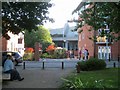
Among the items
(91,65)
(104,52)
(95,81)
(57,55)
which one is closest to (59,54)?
(57,55)

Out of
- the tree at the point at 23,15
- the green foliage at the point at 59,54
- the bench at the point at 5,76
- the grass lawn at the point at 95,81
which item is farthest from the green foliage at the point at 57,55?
the bench at the point at 5,76

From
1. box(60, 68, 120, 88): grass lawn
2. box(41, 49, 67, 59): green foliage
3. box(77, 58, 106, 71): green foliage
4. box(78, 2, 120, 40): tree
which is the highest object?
box(78, 2, 120, 40): tree

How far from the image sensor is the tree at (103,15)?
1979 cm

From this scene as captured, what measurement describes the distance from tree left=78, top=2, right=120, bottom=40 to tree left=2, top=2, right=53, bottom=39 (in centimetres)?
264

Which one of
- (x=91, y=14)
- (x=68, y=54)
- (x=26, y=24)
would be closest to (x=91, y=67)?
(x=91, y=14)

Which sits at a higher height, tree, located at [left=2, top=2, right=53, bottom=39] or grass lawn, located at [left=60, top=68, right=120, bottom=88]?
tree, located at [left=2, top=2, right=53, bottom=39]

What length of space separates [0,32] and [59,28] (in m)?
73.8

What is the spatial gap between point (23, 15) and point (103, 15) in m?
4.96

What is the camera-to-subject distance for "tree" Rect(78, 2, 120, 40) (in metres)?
19.8

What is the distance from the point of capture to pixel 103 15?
21812mm

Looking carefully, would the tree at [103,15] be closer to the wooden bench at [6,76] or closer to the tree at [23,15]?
the tree at [23,15]

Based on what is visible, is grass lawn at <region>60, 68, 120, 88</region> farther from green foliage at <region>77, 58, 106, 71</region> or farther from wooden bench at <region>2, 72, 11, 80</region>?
green foliage at <region>77, 58, 106, 71</region>

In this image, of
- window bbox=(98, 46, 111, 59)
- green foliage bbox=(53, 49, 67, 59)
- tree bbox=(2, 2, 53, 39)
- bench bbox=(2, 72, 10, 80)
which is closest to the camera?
bench bbox=(2, 72, 10, 80)

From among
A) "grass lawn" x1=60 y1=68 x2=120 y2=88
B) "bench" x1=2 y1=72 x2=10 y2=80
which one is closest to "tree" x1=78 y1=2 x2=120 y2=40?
"grass lawn" x1=60 y1=68 x2=120 y2=88
